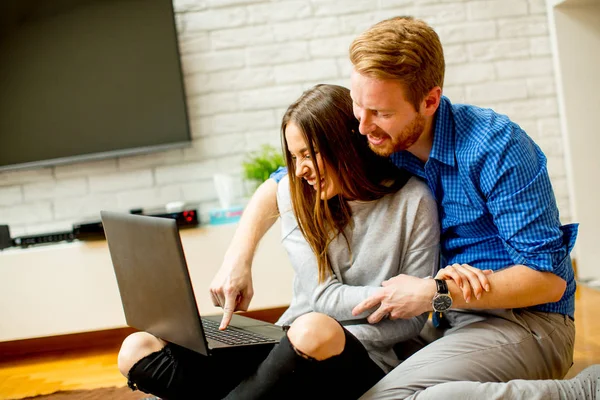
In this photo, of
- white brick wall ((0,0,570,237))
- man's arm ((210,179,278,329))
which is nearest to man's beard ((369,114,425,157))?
man's arm ((210,179,278,329))

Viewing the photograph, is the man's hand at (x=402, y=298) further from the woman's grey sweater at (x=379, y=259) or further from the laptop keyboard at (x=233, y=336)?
the laptop keyboard at (x=233, y=336)

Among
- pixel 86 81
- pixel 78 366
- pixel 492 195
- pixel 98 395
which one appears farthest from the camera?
pixel 86 81

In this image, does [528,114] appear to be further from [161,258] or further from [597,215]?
[161,258]

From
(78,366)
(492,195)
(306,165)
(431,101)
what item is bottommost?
(78,366)

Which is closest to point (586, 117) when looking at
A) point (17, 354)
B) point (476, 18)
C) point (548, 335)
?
point (476, 18)

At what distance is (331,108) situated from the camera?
158 cm

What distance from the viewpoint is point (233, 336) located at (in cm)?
152

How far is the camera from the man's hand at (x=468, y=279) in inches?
55.9

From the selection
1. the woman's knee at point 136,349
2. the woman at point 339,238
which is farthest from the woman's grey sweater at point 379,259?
the woman's knee at point 136,349

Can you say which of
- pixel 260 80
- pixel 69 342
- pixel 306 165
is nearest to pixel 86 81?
pixel 260 80

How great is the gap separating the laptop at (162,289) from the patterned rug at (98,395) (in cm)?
83

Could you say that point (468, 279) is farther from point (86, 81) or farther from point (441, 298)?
point (86, 81)

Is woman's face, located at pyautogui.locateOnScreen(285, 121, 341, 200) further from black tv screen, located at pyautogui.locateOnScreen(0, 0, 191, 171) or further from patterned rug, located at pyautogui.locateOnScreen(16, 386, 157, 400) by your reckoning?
black tv screen, located at pyautogui.locateOnScreen(0, 0, 191, 171)

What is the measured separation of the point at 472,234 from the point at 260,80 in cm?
185
